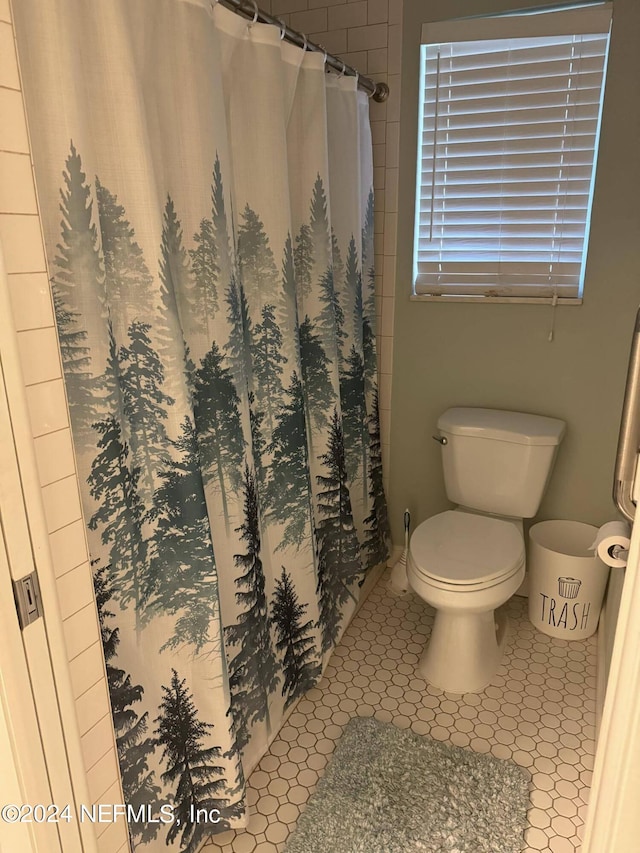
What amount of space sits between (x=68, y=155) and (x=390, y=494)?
6.40 ft

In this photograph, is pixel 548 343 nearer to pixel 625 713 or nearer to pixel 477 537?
pixel 477 537

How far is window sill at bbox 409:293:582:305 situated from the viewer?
87.0 inches

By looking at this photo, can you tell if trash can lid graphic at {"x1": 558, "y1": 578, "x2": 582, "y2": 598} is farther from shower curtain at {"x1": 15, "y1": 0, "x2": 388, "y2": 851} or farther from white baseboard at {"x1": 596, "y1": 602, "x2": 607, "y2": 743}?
shower curtain at {"x1": 15, "y1": 0, "x2": 388, "y2": 851}

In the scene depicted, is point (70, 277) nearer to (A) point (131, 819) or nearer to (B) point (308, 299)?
(B) point (308, 299)

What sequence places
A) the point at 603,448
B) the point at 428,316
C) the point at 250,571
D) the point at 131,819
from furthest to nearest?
the point at 428,316 < the point at 603,448 < the point at 250,571 < the point at 131,819

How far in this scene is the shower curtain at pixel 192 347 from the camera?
1.09 m

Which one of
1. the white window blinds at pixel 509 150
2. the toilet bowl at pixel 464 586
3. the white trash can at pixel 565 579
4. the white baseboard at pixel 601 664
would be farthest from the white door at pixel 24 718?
the white window blinds at pixel 509 150

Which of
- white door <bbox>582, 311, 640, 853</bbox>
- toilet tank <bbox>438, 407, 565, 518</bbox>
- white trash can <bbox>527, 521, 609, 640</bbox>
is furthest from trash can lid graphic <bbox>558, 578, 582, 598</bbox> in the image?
white door <bbox>582, 311, 640, 853</bbox>

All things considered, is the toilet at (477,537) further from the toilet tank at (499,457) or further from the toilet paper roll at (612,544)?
the toilet paper roll at (612,544)

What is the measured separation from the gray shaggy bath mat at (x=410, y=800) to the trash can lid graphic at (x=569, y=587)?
0.69 m

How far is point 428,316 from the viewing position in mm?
2432

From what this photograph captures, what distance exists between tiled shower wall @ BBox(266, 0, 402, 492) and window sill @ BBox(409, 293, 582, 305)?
14cm

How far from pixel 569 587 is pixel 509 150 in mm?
1548

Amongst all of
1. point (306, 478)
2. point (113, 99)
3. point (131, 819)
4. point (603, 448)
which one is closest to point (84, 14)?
point (113, 99)
